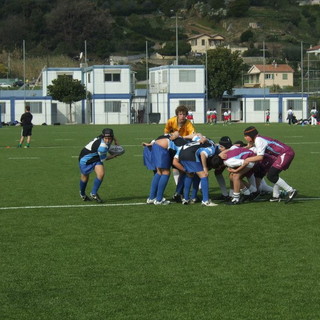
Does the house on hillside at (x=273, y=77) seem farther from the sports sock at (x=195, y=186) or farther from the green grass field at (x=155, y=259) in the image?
the sports sock at (x=195, y=186)

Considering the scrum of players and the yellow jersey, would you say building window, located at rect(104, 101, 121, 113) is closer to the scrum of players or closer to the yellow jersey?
the yellow jersey

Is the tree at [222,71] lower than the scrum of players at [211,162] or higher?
higher

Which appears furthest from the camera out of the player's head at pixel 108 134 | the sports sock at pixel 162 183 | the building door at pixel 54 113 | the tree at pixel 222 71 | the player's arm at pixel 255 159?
the tree at pixel 222 71

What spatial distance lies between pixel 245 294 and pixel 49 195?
814cm

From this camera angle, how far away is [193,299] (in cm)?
718

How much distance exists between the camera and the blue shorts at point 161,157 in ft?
42.8

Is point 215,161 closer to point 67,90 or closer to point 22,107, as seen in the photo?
point 67,90

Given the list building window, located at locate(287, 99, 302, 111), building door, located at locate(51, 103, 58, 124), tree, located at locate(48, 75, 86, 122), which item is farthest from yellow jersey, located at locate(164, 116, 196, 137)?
building window, located at locate(287, 99, 302, 111)

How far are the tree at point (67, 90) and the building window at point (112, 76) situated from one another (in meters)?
2.66

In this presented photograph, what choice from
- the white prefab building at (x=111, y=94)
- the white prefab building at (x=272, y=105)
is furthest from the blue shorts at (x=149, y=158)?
the white prefab building at (x=272, y=105)

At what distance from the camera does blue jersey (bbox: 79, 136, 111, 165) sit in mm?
13453

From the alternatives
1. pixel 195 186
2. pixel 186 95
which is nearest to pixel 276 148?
pixel 195 186

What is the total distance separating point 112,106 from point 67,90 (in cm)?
485

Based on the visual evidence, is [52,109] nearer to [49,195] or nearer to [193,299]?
[49,195]
